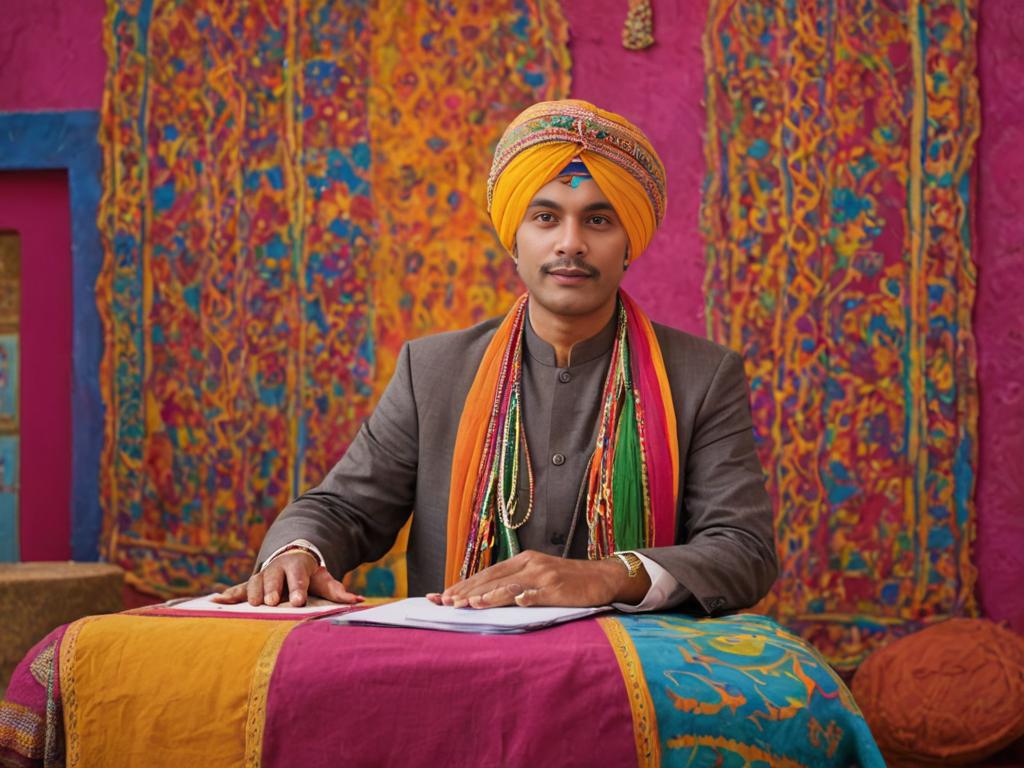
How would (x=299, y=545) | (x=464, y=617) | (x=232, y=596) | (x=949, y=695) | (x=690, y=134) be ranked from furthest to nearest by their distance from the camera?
(x=690, y=134)
(x=949, y=695)
(x=299, y=545)
(x=232, y=596)
(x=464, y=617)

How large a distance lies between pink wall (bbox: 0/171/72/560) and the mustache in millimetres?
3036

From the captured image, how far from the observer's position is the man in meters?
2.16

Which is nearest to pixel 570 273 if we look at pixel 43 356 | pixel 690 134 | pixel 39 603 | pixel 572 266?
pixel 572 266

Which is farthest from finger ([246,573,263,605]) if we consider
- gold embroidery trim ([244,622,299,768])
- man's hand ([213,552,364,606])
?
gold embroidery trim ([244,622,299,768])

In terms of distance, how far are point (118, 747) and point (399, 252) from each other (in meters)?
3.13

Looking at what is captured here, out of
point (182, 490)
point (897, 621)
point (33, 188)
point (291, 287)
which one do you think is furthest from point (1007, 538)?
point (33, 188)

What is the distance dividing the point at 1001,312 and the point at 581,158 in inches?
99.4

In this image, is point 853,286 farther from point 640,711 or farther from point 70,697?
point 70,697

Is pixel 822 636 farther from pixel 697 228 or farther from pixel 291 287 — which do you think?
pixel 291 287

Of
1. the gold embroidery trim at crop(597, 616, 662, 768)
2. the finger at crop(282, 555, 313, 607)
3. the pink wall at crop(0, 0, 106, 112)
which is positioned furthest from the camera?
the pink wall at crop(0, 0, 106, 112)

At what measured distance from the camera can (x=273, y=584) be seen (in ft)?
6.15

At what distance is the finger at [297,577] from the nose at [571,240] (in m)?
0.74

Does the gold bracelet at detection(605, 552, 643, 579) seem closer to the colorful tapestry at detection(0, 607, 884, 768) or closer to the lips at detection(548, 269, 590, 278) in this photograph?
the colorful tapestry at detection(0, 607, 884, 768)

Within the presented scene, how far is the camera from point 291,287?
A: 4.46 meters
